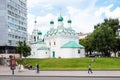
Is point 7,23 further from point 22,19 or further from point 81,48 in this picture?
point 81,48

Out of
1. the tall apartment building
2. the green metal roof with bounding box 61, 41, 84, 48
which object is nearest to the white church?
the green metal roof with bounding box 61, 41, 84, 48

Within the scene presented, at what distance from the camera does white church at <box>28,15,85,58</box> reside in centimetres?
8294

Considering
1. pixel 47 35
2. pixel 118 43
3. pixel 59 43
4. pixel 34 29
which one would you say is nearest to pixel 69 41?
pixel 59 43

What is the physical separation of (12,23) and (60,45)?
719 inches

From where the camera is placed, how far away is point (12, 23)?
9069 centimetres

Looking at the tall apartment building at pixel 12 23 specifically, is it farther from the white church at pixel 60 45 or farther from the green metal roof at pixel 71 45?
the green metal roof at pixel 71 45

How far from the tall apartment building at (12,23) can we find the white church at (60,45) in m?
8.46

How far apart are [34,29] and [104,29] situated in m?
54.1

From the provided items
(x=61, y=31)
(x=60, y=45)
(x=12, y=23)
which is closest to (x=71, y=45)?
(x=60, y=45)

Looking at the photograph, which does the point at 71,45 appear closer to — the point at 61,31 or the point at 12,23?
the point at 61,31

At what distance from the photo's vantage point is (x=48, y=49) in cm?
8875

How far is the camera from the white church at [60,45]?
8294cm

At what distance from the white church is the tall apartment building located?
8457 millimetres

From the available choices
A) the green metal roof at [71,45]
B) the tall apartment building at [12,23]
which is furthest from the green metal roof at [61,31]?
the tall apartment building at [12,23]
